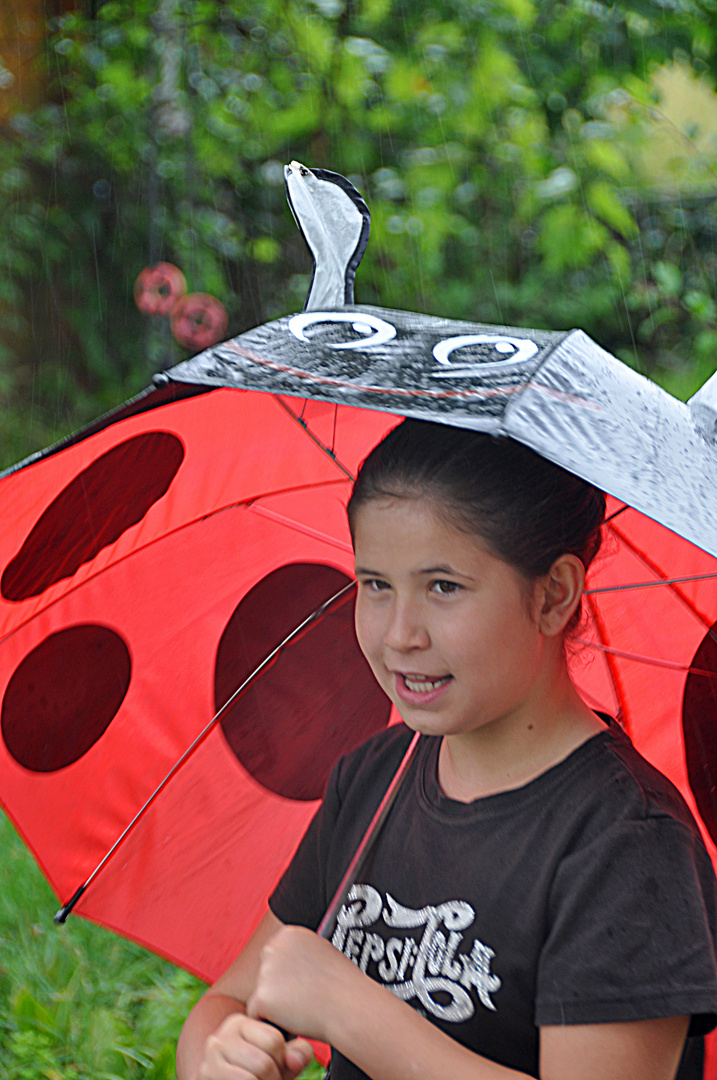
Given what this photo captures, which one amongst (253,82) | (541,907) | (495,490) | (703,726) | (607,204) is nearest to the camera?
(541,907)

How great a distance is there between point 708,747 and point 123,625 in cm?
87

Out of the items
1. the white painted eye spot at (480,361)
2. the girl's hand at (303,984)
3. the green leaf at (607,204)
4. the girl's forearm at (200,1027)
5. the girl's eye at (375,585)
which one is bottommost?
the girl's forearm at (200,1027)

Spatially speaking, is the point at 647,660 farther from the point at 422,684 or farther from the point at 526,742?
the point at 422,684

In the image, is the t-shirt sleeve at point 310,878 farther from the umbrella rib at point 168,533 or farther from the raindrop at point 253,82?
the raindrop at point 253,82

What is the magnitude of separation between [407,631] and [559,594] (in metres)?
0.20

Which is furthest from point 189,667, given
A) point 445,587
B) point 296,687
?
point 445,587

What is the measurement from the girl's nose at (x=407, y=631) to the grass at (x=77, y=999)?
1.72 m

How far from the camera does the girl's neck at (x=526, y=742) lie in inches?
47.7

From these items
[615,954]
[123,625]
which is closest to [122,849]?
[123,625]

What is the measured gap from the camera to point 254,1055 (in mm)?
1104

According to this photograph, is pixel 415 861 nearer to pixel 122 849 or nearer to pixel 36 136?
pixel 122 849

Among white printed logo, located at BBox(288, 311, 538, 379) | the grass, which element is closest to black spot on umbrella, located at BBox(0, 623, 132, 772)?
white printed logo, located at BBox(288, 311, 538, 379)

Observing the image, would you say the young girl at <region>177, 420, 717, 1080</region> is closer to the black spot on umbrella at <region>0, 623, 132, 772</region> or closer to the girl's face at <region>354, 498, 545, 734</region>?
the girl's face at <region>354, 498, 545, 734</region>

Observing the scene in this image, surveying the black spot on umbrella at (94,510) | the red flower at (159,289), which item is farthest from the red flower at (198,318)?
the black spot on umbrella at (94,510)
